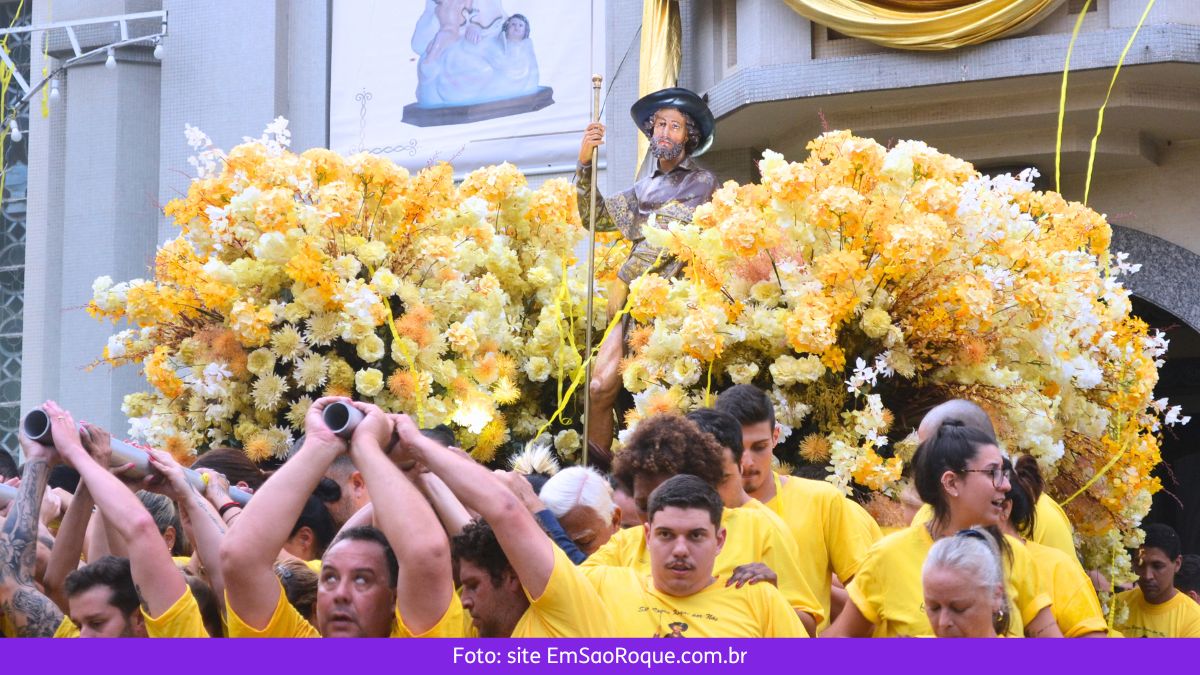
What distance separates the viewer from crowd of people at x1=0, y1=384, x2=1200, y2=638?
3863mm

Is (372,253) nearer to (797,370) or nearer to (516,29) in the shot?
(797,370)

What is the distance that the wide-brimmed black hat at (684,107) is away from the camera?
7812 millimetres

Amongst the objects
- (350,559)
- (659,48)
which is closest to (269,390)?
(350,559)

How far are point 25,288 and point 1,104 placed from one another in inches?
51.8

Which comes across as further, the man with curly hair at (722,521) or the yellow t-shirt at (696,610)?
the man with curly hair at (722,521)

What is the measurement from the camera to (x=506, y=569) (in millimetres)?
4023

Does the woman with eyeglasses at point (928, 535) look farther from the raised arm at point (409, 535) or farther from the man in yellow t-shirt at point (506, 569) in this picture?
the raised arm at point (409, 535)

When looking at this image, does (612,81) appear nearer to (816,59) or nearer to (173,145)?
(816,59)

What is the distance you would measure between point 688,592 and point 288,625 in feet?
3.04

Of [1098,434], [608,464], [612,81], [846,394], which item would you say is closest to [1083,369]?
[1098,434]

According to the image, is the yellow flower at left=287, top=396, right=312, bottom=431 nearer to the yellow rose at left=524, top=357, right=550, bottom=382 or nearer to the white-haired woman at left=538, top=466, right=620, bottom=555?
the yellow rose at left=524, top=357, right=550, bottom=382

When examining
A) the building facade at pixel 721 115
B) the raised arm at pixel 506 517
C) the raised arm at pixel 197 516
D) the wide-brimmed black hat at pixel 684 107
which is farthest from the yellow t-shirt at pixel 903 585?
the building facade at pixel 721 115

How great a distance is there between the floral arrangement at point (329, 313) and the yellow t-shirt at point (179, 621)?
2.84 metres
